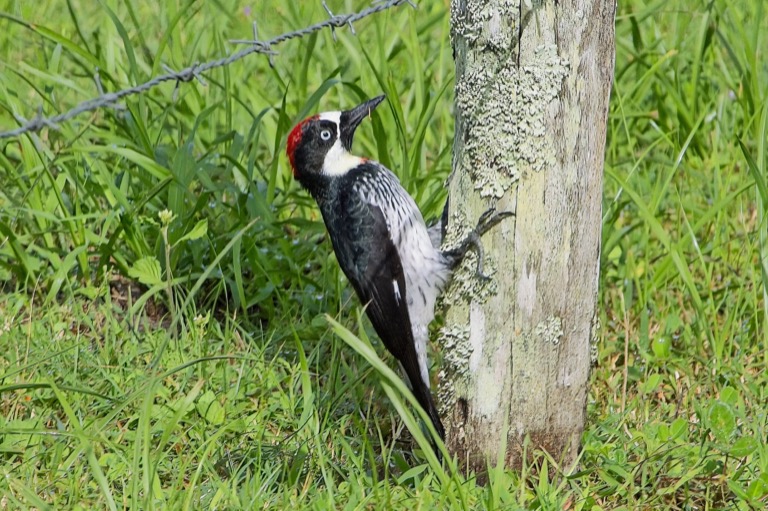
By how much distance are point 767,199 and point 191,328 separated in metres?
2.23

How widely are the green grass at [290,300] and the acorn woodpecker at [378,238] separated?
236 millimetres

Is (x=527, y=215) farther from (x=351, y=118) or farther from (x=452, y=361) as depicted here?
(x=351, y=118)

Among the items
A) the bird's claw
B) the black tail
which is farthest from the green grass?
the bird's claw

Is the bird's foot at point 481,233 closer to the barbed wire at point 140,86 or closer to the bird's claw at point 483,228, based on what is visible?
the bird's claw at point 483,228

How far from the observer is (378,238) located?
3.72m

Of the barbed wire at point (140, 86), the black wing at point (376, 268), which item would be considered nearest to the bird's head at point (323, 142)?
the black wing at point (376, 268)

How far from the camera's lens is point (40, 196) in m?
4.34

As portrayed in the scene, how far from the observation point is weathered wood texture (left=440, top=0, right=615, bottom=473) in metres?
2.80

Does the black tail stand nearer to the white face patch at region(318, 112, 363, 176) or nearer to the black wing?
the black wing

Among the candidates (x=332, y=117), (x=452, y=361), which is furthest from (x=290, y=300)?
(x=452, y=361)

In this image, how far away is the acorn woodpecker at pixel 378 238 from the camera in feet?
11.4

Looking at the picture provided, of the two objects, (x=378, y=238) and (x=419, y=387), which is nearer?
(x=419, y=387)

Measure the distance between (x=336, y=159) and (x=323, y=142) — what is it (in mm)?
94

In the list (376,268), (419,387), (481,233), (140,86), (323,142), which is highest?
(140,86)
